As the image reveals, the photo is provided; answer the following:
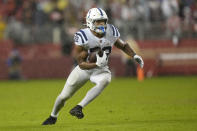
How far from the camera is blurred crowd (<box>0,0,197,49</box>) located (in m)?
23.5

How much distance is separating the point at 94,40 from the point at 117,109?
3420 mm

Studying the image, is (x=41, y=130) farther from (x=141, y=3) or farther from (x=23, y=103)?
(x=141, y=3)

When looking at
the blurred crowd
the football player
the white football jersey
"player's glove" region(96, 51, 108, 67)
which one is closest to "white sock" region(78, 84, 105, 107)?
the football player

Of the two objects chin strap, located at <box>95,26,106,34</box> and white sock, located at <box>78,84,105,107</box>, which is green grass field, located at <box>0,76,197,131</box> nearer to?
white sock, located at <box>78,84,105,107</box>

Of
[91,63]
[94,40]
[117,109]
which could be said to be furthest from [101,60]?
[117,109]

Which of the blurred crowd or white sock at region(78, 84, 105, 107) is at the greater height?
white sock at region(78, 84, 105, 107)

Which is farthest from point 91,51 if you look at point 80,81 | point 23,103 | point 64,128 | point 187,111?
point 23,103

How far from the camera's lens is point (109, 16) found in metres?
23.0

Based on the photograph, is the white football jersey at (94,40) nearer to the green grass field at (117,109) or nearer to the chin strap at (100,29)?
the chin strap at (100,29)

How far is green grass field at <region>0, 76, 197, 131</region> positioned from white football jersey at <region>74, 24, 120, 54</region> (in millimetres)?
1220

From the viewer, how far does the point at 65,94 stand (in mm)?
9328

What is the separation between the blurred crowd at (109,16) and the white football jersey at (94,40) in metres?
13.5

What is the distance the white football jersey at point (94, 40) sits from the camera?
9227 mm

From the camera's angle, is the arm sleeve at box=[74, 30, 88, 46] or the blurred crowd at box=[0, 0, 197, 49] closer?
the arm sleeve at box=[74, 30, 88, 46]
